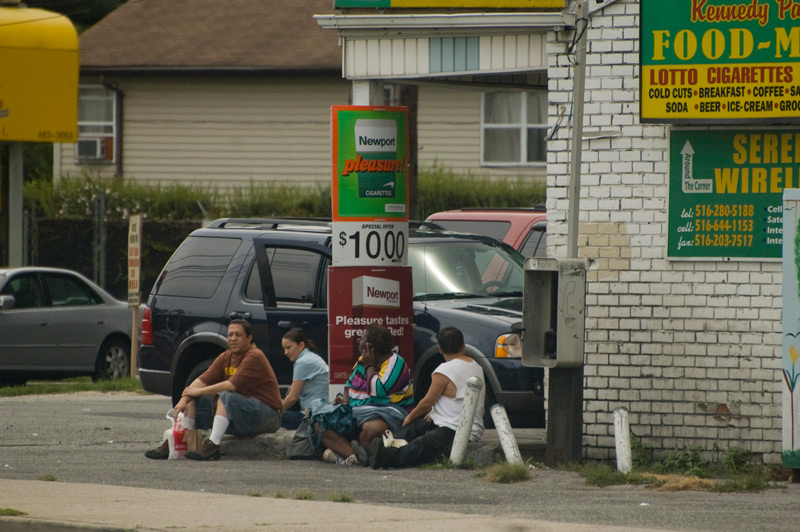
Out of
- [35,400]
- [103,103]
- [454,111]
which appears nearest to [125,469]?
[35,400]

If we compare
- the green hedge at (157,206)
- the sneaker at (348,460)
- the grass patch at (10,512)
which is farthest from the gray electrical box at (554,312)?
the green hedge at (157,206)

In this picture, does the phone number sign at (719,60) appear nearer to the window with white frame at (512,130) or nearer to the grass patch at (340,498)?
the grass patch at (340,498)

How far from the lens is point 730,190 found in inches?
383

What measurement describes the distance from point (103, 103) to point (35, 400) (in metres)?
15.2

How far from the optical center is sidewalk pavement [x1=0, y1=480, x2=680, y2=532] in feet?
24.4

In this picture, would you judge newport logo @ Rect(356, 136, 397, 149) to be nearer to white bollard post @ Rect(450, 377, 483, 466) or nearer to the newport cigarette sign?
the newport cigarette sign

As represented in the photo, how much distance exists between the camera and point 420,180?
26594 mm

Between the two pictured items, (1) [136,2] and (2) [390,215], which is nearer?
(2) [390,215]

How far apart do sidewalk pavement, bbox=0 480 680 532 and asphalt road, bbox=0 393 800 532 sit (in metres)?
0.28

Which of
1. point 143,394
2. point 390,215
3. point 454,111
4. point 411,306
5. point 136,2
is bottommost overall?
point 143,394

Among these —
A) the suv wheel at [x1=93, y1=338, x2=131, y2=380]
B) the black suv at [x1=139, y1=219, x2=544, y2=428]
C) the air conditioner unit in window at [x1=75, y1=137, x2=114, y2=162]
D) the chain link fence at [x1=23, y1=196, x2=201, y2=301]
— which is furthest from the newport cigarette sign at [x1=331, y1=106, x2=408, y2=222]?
the air conditioner unit in window at [x1=75, y1=137, x2=114, y2=162]

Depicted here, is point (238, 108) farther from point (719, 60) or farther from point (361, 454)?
point (719, 60)

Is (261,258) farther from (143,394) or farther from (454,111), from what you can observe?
(454,111)

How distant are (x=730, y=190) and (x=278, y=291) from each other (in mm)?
4295
